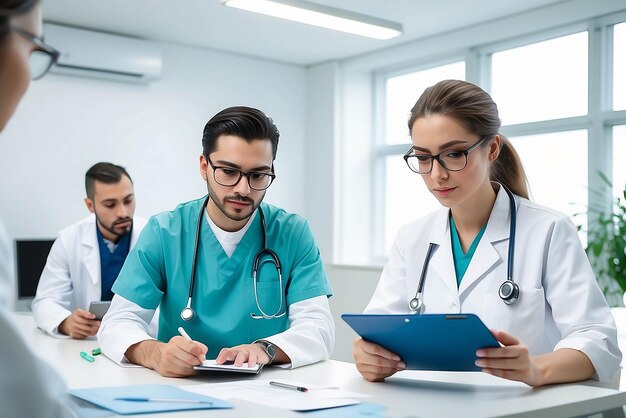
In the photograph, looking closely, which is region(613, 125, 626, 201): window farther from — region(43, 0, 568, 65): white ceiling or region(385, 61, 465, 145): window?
region(385, 61, 465, 145): window

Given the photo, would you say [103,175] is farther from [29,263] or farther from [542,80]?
[542,80]

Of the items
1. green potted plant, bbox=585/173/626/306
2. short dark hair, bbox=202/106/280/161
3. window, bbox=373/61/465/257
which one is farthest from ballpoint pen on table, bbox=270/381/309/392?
window, bbox=373/61/465/257

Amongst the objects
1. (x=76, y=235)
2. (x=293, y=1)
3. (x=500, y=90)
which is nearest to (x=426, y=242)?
(x=76, y=235)

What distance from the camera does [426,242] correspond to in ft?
6.86

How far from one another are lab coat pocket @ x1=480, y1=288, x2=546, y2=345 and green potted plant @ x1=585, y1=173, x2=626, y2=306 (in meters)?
2.23

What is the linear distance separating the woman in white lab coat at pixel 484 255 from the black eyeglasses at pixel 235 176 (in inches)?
18.1

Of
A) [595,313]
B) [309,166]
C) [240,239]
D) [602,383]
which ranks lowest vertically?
[602,383]

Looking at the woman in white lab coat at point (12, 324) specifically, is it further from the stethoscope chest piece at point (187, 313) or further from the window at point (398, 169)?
the window at point (398, 169)

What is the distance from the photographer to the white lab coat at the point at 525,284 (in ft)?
5.67

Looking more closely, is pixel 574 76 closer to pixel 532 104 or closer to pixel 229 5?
pixel 532 104

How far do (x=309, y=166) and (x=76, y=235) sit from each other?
134 inches

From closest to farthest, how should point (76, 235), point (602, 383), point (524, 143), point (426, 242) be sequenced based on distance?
point (602, 383), point (426, 242), point (76, 235), point (524, 143)

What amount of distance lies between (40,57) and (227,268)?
4.17 feet

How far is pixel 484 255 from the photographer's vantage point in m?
1.95
